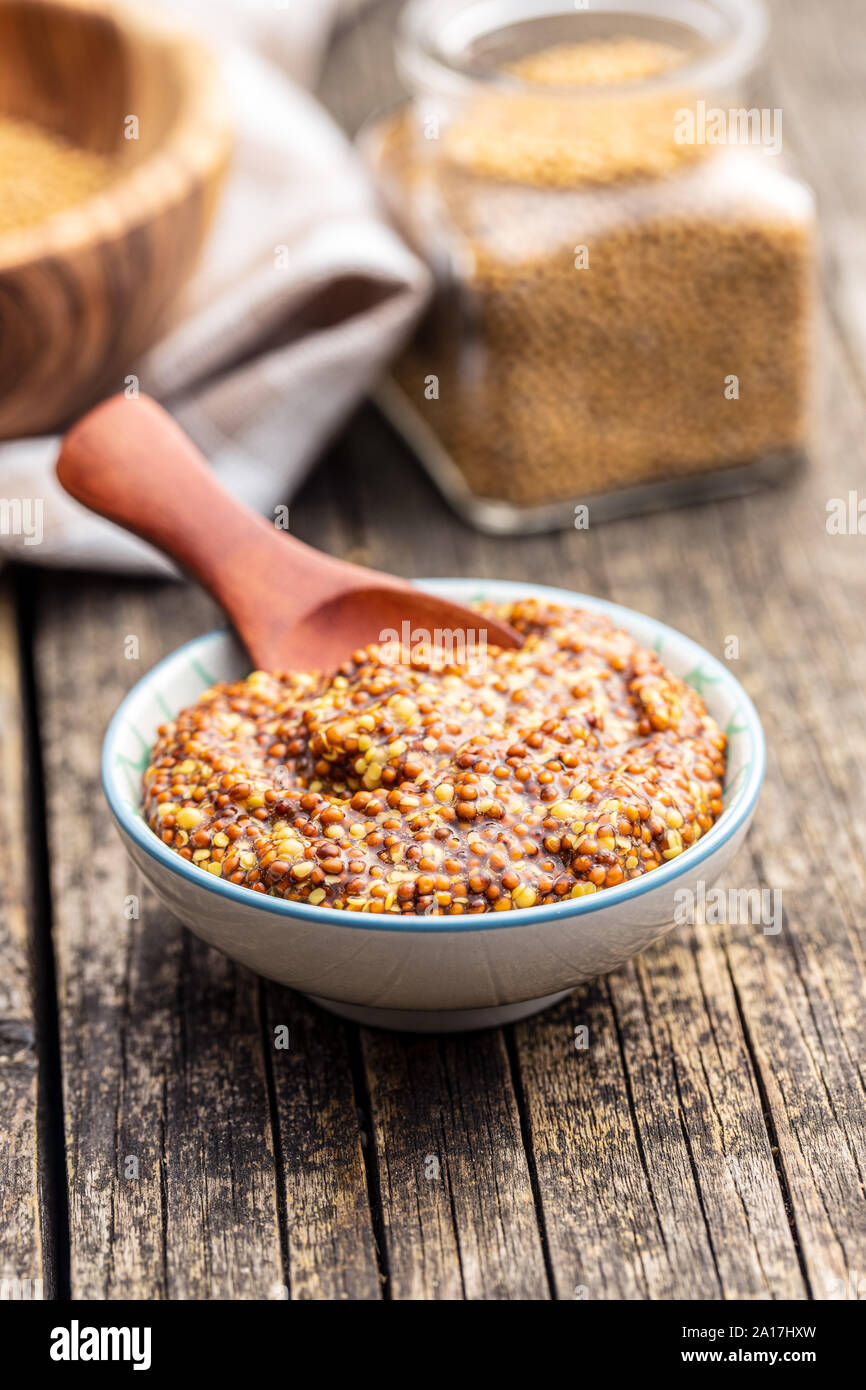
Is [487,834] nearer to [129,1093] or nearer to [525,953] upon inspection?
[525,953]

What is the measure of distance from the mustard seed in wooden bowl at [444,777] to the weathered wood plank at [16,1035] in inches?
10.6

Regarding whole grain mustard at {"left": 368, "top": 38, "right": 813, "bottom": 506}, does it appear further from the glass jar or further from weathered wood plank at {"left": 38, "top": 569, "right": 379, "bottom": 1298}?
weathered wood plank at {"left": 38, "top": 569, "right": 379, "bottom": 1298}

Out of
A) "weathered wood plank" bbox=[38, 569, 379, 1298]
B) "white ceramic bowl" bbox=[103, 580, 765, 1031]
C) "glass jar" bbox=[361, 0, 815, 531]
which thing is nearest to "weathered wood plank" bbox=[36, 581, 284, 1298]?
"weathered wood plank" bbox=[38, 569, 379, 1298]

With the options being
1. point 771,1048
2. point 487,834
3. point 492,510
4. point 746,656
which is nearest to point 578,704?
point 487,834

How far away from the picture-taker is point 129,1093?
1.26 metres

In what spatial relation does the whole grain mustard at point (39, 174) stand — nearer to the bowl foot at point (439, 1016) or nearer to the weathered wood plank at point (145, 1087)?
the weathered wood plank at point (145, 1087)

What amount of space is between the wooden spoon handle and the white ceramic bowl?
0.23 metres

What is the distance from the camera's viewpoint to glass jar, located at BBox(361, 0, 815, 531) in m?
1.92

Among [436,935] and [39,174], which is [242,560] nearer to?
[436,935]

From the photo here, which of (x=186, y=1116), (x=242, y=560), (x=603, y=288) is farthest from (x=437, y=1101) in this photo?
(x=603, y=288)

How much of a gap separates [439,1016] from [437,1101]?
72mm

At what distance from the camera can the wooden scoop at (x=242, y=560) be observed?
1420 millimetres

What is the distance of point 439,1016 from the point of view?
124 cm

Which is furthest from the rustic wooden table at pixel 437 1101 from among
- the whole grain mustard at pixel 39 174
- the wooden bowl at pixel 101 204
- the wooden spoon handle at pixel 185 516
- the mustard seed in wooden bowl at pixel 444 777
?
the whole grain mustard at pixel 39 174
